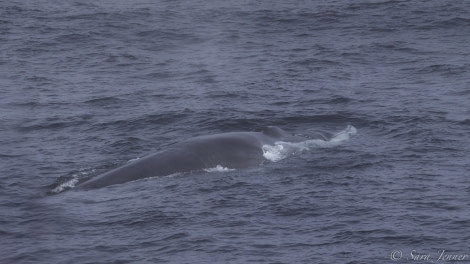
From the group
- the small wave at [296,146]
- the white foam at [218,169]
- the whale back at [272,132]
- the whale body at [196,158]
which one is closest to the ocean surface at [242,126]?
the white foam at [218,169]

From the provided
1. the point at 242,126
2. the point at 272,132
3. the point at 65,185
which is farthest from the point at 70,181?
the point at 242,126

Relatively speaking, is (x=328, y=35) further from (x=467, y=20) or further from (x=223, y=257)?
(x=223, y=257)

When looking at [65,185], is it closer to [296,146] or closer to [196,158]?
[196,158]

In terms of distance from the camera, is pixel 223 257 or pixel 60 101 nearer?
pixel 223 257

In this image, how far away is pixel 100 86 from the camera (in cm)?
5016

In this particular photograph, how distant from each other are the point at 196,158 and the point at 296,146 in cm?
496

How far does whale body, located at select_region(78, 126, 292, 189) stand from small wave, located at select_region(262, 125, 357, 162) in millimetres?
303

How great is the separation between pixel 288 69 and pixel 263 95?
6301 millimetres

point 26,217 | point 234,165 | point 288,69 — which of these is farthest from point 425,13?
point 26,217

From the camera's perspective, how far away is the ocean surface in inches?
1062

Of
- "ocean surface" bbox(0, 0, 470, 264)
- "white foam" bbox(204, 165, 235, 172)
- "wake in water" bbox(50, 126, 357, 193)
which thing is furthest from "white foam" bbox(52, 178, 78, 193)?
"white foam" bbox(204, 165, 235, 172)

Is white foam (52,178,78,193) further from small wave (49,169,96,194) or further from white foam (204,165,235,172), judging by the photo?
white foam (204,165,235,172)

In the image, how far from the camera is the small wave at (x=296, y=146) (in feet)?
115

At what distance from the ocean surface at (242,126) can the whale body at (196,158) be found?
20.0 inches
